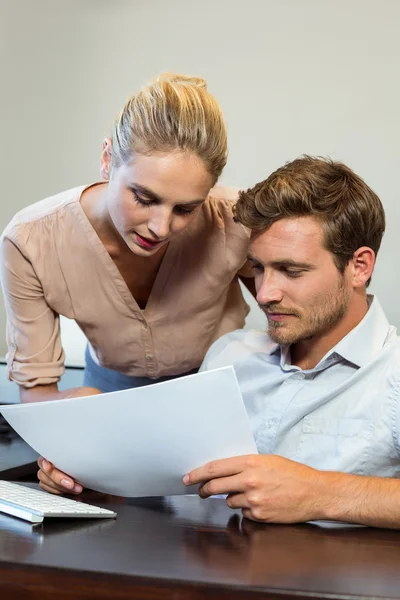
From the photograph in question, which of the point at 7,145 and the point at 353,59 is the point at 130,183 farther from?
the point at 7,145

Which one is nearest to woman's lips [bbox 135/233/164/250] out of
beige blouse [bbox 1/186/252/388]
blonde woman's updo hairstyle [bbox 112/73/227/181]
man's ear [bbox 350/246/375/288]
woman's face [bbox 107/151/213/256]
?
woman's face [bbox 107/151/213/256]

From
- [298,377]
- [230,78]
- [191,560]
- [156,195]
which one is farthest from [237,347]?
[230,78]

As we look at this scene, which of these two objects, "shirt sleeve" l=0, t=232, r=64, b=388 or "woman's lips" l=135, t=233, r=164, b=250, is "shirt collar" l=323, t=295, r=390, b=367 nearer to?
"woman's lips" l=135, t=233, r=164, b=250

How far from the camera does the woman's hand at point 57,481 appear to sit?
4.30ft

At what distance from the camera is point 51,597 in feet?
2.88

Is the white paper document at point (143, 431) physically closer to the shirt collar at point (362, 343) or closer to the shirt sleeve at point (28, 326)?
the shirt collar at point (362, 343)

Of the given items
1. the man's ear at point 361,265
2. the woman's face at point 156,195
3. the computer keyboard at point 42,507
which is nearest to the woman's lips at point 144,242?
the woman's face at point 156,195

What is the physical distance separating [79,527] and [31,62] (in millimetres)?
2822

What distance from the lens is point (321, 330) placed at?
1.57m

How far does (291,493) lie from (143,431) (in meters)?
0.22

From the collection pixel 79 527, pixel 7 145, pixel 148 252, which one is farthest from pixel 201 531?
pixel 7 145

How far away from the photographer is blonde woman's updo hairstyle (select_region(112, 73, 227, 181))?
1.51 metres

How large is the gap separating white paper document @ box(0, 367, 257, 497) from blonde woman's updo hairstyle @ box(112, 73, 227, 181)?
55 cm

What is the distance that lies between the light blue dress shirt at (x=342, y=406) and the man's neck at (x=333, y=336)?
0.03 m
